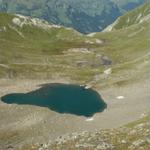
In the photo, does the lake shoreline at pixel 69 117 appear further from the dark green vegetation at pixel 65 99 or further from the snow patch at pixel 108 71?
the snow patch at pixel 108 71

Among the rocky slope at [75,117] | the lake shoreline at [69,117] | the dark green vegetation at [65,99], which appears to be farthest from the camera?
the dark green vegetation at [65,99]

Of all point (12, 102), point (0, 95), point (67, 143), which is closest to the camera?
point (67, 143)

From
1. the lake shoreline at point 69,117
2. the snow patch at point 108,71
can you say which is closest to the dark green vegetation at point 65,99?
the lake shoreline at point 69,117

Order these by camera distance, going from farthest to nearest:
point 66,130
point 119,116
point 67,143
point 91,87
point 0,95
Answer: point 91,87 < point 0,95 < point 119,116 < point 66,130 < point 67,143

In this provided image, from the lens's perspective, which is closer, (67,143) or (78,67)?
(67,143)

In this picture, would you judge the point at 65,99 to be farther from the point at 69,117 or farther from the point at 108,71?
the point at 108,71

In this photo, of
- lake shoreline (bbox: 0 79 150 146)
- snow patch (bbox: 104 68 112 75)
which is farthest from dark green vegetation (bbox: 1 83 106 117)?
snow patch (bbox: 104 68 112 75)

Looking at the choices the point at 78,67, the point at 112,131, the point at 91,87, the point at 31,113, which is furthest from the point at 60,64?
the point at 112,131

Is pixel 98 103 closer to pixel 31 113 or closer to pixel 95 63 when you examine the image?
pixel 31 113

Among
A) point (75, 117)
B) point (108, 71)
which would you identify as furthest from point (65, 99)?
point (108, 71)
